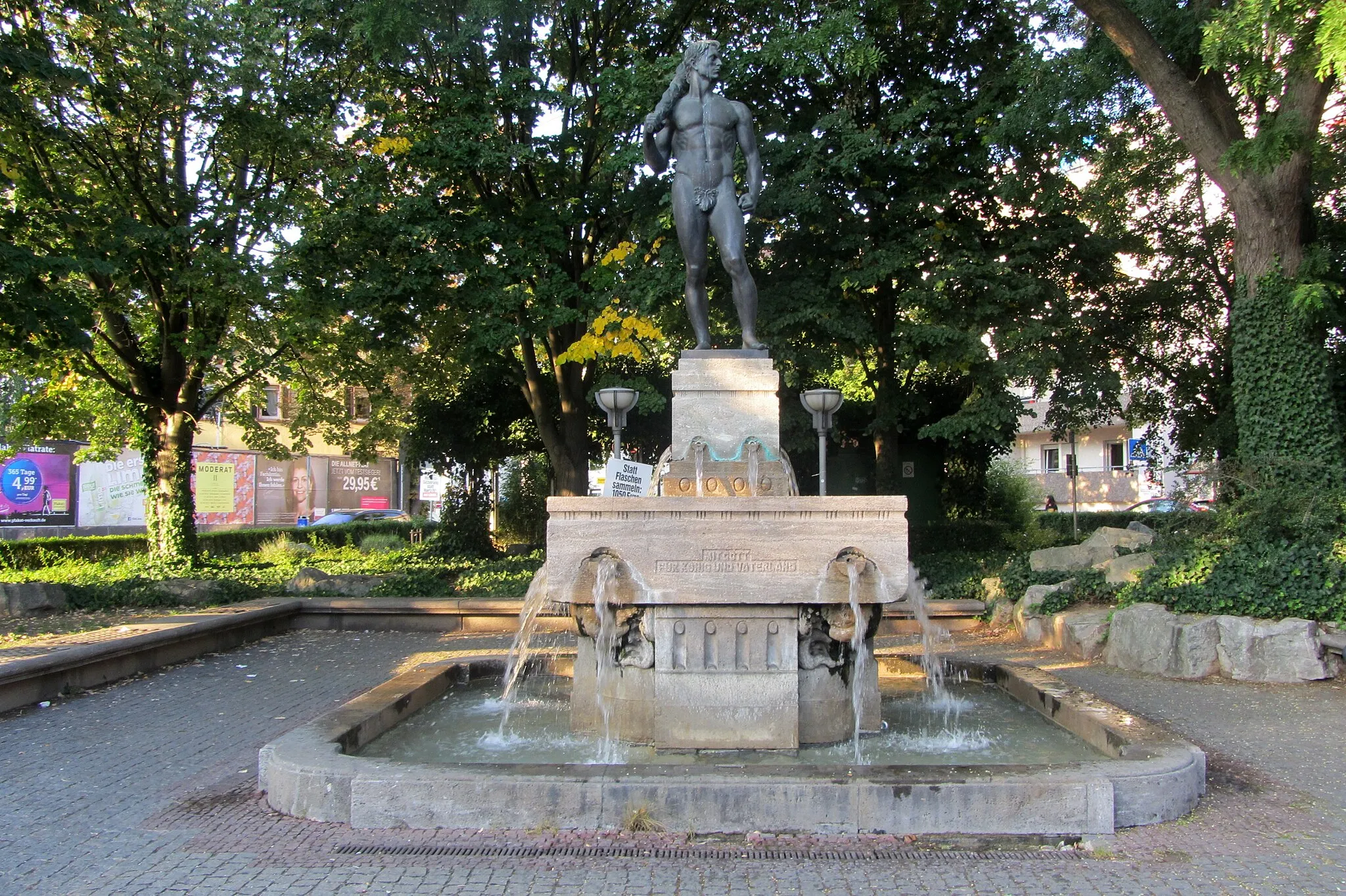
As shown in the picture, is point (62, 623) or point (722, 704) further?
point (62, 623)

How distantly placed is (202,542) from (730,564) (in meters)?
19.8

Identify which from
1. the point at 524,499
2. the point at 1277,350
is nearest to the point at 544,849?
the point at 1277,350

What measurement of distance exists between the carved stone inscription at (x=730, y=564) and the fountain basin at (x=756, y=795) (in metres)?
1.25

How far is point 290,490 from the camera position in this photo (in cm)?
4147

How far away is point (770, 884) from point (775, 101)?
13.7m

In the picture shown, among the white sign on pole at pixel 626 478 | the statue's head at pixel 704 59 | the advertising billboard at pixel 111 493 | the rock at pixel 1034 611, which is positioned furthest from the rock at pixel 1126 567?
the advertising billboard at pixel 111 493

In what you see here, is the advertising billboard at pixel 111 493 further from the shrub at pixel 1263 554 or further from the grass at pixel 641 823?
the grass at pixel 641 823

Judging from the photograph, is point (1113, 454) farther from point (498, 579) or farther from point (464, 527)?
point (498, 579)

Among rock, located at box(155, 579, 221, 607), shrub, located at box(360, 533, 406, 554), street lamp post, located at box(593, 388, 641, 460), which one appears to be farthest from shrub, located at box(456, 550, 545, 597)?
shrub, located at box(360, 533, 406, 554)

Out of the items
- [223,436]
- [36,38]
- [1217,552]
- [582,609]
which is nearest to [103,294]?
[36,38]

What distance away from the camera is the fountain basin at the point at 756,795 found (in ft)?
14.9

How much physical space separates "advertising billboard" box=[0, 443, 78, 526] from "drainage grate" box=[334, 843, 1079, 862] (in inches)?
1196

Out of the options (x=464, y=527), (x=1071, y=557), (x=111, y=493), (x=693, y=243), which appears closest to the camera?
(x=693, y=243)

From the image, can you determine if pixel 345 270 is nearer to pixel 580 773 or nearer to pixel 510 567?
pixel 510 567
